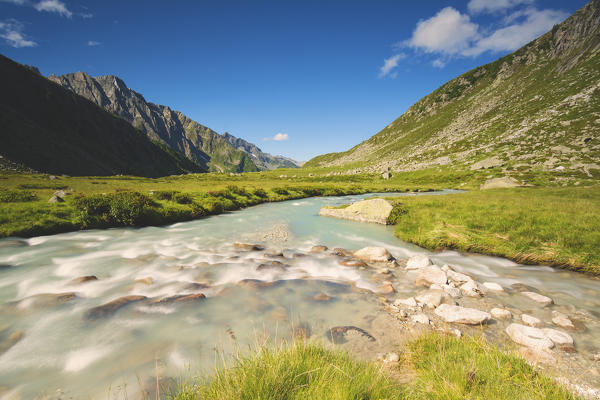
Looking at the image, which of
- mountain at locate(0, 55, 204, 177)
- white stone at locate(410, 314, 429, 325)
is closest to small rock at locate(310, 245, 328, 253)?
white stone at locate(410, 314, 429, 325)

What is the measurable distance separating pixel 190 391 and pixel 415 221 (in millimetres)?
16768

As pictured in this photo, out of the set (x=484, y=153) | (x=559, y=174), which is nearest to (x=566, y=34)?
(x=484, y=153)

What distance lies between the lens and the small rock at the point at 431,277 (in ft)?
27.0

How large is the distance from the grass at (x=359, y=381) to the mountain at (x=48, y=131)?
5026 inches

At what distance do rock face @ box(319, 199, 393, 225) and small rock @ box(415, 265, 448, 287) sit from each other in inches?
436

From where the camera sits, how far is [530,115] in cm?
8075

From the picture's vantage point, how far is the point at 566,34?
12812 centimetres

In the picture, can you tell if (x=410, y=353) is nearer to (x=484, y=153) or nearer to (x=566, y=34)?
(x=484, y=153)

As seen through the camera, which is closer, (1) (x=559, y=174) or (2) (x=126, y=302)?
(2) (x=126, y=302)

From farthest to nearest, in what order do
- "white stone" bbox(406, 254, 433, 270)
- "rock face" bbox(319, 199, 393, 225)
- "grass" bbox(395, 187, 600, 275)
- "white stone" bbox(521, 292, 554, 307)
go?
1. "rock face" bbox(319, 199, 393, 225)
2. "grass" bbox(395, 187, 600, 275)
3. "white stone" bbox(406, 254, 433, 270)
4. "white stone" bbox(521, 292, 554, 307)

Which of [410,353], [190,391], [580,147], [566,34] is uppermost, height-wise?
[566,34]

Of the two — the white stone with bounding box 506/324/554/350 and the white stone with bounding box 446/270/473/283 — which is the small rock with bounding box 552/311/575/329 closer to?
the white stone with bounding box 506/324/554/350

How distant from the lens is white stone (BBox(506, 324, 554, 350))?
484 cm

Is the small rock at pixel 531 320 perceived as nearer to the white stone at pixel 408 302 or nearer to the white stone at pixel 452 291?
the white stone at pixel 452 291
